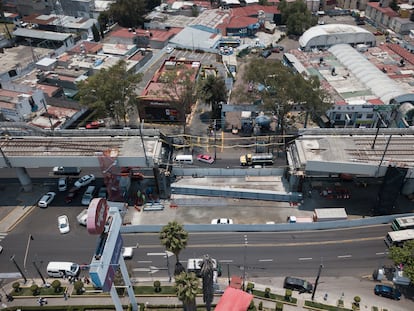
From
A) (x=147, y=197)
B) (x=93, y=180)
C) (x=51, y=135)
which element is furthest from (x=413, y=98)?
(x=51, y=135)

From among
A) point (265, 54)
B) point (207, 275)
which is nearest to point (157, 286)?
point (207, 275)

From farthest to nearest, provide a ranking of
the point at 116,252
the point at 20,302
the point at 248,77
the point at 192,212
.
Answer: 1. the point at 248,77
2. the point at 192,212
3. the point at 20,302
4. the point at 116,252

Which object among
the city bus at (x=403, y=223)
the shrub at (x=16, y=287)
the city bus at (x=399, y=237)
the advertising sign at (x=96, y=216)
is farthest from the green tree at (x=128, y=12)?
the city bus at (x=399, y=237)

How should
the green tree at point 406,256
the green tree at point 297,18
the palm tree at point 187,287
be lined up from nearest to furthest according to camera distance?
the palm tree at point 187,287 → the green tree at point 406,256 → the green tree at point 297,18

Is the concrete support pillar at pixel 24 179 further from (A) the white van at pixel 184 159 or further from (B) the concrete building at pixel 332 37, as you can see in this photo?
(B) the concrete building at pixel 332 37

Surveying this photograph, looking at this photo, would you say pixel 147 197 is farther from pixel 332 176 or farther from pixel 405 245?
pixel 405 245

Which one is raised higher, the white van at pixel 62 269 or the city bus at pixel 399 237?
the city bus at pixel 399 237

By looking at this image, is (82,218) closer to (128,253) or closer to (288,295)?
(128,253)
